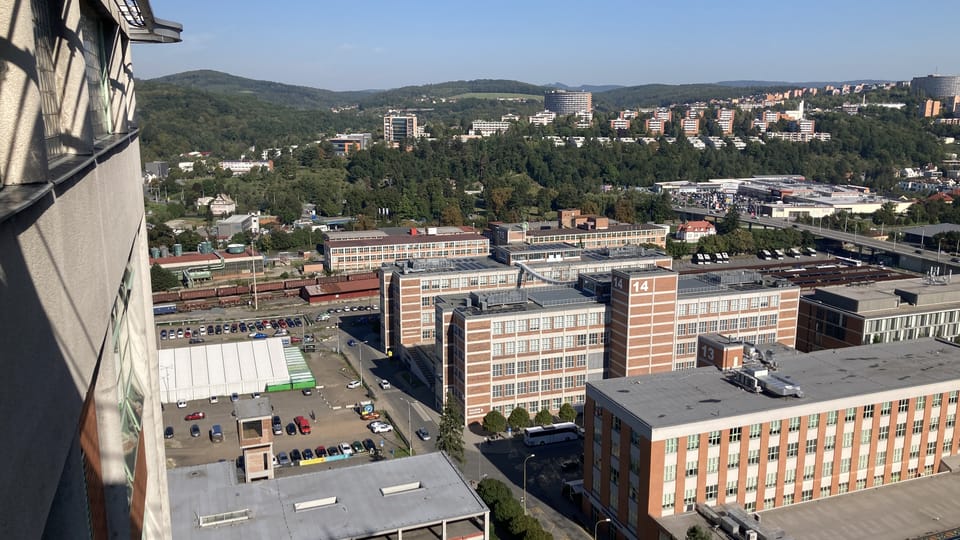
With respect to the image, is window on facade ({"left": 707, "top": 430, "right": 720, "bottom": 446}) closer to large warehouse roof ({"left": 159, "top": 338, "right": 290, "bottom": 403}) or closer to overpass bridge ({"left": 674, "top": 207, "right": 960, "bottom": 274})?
large warehouse roof ({"left": 159, "top": 338, "right": 290, "bottom": 403})

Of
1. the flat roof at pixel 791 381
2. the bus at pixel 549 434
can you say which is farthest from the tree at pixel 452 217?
the flat roof at pixel 791 381

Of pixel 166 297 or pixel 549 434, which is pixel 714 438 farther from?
pixel 166 297

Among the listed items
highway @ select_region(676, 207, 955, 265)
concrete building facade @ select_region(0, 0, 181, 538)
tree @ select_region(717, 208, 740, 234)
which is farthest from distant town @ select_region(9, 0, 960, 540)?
tree @ select_region(717, 208, 740, 234)

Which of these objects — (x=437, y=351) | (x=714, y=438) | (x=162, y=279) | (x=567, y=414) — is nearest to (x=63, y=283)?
(x=714, y=438)

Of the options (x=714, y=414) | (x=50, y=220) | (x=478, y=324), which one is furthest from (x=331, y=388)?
(x=50, y=220)

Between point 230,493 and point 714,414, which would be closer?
point 230,493

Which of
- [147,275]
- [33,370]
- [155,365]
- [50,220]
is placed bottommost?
[155,365]

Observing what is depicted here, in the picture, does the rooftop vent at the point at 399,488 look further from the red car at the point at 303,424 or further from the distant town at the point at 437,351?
the red car at the point at 303,424

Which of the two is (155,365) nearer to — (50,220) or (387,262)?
(50,220)
